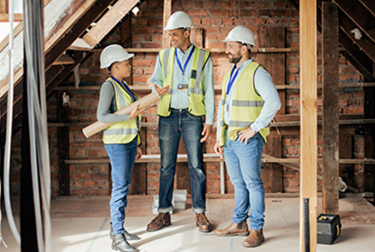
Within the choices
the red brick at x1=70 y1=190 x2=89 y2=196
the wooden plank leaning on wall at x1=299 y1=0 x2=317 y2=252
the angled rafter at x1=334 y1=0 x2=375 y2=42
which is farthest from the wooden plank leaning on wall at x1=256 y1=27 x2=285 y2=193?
the wooden plank leaning on wall at x1=299 y1=0 x2=317 y2=252

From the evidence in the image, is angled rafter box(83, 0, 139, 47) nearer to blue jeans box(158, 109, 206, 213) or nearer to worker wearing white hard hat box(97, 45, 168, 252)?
worker wearing white hard hat box(97, 45, 168, 252)

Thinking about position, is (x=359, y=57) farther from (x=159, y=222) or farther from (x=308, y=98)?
(x=159, y=222)

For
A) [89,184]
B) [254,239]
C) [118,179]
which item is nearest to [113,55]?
[118,179]

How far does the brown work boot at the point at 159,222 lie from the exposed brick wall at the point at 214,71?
49.9 inches

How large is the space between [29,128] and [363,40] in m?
3.05

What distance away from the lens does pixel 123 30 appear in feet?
14.3

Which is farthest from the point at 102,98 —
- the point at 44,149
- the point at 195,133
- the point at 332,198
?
the point at 332,198

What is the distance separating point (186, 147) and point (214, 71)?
159 cm

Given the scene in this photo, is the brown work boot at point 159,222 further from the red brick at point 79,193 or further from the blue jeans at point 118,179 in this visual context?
the red brick at point 79,193

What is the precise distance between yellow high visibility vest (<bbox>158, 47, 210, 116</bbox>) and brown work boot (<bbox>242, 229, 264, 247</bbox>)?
3.19 feet

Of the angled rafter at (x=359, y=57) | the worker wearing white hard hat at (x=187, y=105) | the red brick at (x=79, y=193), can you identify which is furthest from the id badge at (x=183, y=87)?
the red brick at (x=79, y=193)

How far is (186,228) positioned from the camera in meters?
3.21

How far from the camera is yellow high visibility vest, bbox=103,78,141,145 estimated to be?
2676mm

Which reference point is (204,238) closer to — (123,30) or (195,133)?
Answer: (195,133)
